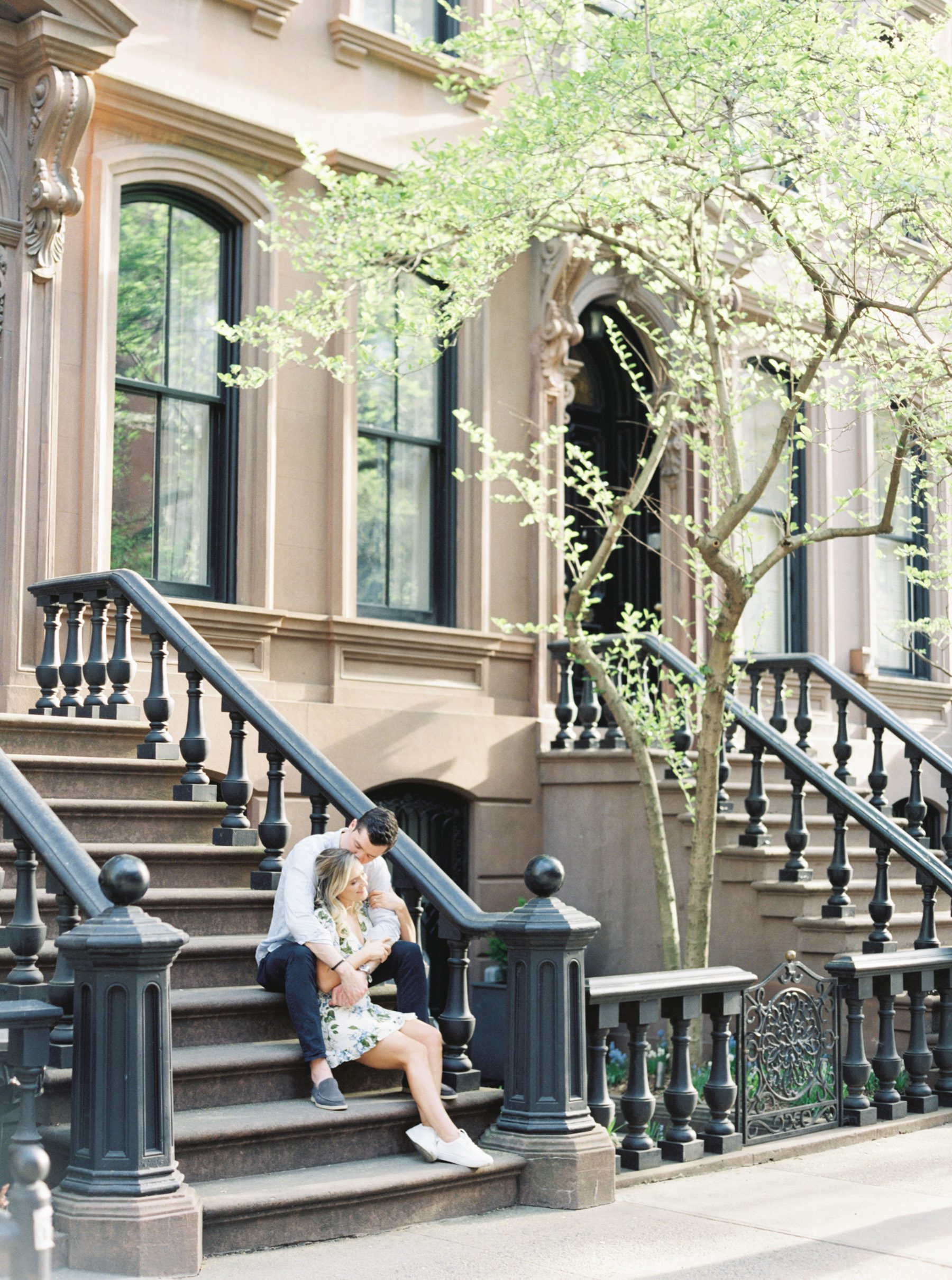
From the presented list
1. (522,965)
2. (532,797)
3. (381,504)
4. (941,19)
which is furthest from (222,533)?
(941,19)

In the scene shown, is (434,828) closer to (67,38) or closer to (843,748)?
(843,748)

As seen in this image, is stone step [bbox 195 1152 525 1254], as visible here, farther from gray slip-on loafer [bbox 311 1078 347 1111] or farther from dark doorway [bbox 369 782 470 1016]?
dark doorway [bbox 369 782 470 1016]

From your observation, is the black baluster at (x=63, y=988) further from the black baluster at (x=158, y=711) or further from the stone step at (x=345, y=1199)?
the black baluster at (x=158, y=711)

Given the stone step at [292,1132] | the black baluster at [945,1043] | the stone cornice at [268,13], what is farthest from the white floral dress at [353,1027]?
the stone cornice at [268,13]

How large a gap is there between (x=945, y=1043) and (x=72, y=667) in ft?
18.2

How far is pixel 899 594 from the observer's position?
1638 cm

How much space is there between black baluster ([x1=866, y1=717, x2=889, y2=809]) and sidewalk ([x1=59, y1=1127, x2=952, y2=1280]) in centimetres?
453

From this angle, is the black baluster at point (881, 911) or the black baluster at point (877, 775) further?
the black baluster at point (877, 775)

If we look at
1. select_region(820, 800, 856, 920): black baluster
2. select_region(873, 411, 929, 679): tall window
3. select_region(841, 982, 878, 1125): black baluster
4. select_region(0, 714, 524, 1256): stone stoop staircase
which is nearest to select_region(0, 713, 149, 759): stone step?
select_region(0, 714, 524, 1256): stone stoop staircase

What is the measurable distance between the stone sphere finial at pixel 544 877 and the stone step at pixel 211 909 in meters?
1.49

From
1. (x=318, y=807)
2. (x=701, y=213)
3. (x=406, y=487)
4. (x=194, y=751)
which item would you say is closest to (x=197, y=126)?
(x=406, y=487)

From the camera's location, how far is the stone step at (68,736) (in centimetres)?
859

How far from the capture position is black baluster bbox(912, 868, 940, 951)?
33.4 ft

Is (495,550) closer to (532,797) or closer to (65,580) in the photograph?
(532,797)
